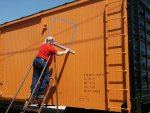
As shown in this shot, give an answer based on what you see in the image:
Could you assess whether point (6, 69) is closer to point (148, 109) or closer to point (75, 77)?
point (75, 77)

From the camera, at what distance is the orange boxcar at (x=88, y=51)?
709cm

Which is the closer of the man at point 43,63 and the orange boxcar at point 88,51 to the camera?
the orange boxcar at point 88,51

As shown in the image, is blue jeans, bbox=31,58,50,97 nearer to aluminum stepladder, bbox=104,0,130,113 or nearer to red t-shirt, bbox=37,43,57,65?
red t-shirt, bbox=37,43,57,65

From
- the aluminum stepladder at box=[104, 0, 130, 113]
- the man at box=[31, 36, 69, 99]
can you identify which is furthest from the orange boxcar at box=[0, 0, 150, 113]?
the man at box=[31, 36, 69, 99]

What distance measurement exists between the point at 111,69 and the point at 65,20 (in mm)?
2296

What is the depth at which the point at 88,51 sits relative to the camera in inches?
309

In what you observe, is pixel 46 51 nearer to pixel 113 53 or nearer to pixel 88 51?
pixel 88 51

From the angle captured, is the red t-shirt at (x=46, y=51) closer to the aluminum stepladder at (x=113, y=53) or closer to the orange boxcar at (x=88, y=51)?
the orange boxcar at (x=88, y=51)

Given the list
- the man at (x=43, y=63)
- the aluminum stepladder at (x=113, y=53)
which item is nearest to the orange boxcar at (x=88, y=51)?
the aluminum stepladder at (x=113, y=53)

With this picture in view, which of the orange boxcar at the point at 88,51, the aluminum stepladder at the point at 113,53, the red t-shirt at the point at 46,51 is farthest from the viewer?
the red t-shirt at the point at 46,51

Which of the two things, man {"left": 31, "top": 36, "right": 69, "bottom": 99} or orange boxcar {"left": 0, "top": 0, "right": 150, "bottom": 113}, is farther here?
man {"left": 31, "top": 36, "right": 69, "bottom": 99}

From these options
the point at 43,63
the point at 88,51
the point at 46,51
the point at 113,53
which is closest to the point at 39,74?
the point at 43,63

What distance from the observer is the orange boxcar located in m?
7.09

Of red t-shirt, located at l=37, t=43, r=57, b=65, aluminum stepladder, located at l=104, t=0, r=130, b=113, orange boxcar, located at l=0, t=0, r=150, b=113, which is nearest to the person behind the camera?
aluminum stepladder, located at l=104, t=0, r=130, b=113
